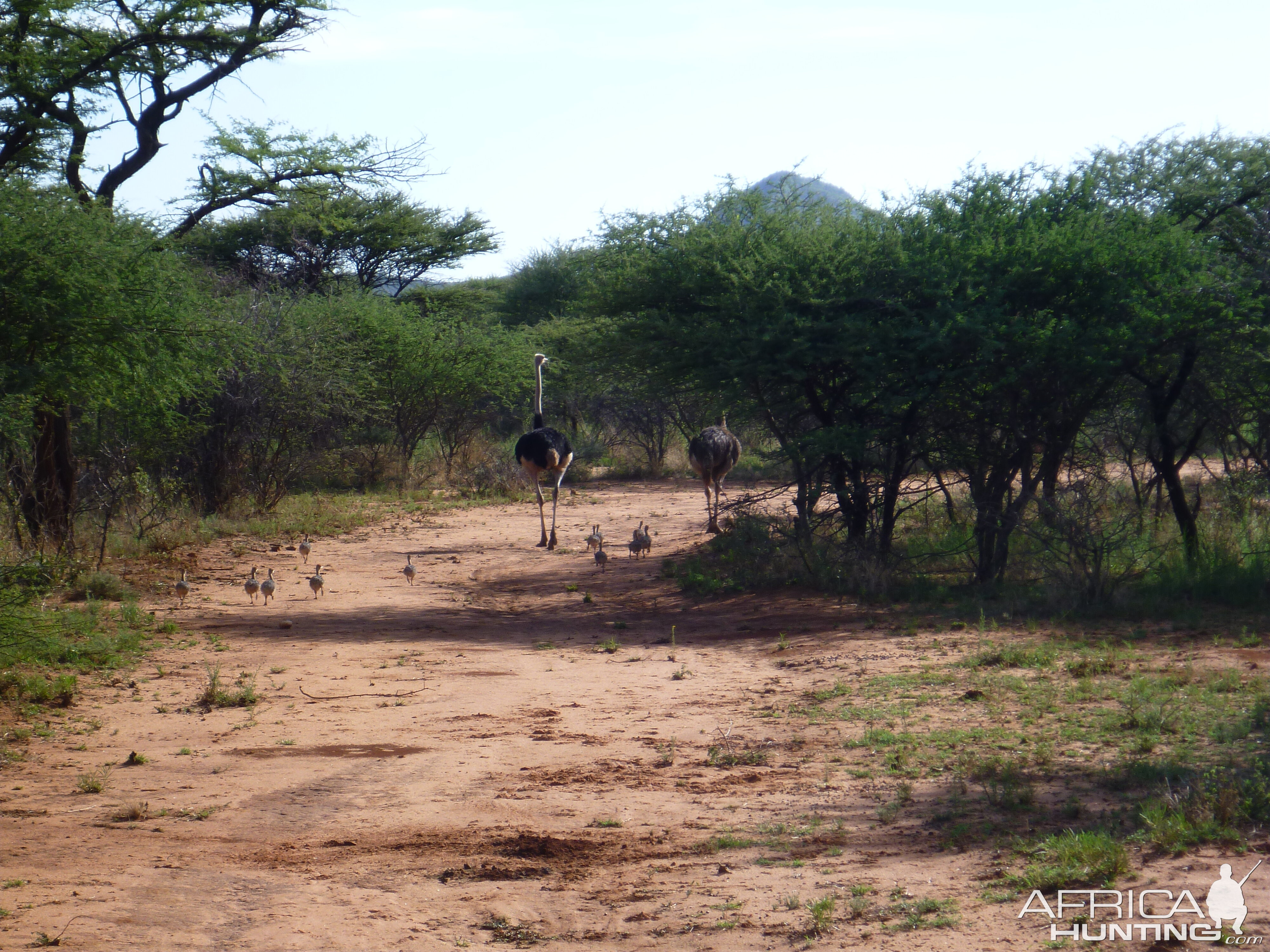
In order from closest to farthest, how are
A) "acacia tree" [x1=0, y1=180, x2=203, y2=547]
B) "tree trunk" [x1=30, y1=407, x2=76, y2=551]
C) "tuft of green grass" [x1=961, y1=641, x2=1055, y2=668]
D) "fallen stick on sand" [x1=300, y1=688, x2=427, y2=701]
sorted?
"fallen stick on sand" [x1=300, y1=688, x2=427, y2=701]
"tuft of green grass" [x1=961, y1=641, x2=1055, y2=668]
"acacia tree" [x1=0, y1=180, x2=203, y2=547]
"tree trunk" [x1=30, y1=407, x2=76, y2=551]

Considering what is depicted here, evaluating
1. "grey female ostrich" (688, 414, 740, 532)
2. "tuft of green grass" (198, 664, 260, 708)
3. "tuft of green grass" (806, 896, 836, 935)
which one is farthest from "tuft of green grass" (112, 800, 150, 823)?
"grey female ostrich" (688, 414, 740, 532)

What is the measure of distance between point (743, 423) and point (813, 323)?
7.21 feet

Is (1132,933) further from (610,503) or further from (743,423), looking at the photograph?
(610,503)

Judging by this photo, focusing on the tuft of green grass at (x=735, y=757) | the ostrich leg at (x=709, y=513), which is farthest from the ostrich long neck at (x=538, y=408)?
the tuft of green grass at (x=735, y=757)

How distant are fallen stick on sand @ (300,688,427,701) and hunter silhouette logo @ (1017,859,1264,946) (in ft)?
16.6

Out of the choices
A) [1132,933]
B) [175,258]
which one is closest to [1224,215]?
[1132,933]

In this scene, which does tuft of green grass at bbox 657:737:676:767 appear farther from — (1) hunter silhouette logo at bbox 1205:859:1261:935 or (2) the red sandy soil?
(1) hunter silhouette logo at bbox 1205:859:1261:935

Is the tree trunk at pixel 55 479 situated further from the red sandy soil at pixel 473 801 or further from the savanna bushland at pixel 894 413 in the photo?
the red sandy soil at pixel 473 801

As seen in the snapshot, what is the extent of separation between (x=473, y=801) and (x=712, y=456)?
10892mm

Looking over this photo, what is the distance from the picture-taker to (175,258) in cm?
1160

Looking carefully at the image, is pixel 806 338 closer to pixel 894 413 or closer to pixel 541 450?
pixel 894 413

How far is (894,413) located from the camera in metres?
11.3

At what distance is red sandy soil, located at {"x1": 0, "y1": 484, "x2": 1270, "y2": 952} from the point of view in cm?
406

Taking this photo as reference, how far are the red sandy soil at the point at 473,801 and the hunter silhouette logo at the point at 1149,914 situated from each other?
7 cm
